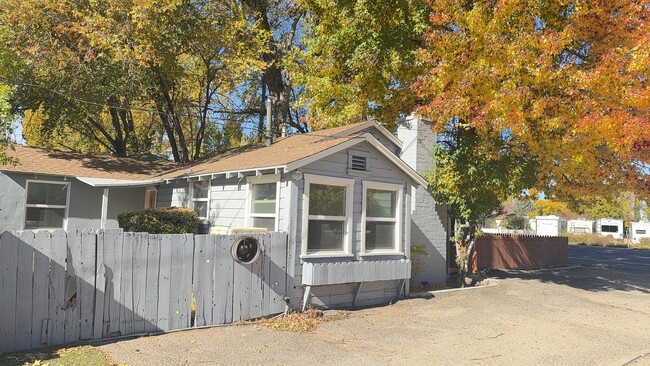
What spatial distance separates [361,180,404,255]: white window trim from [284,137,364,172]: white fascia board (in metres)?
A: 0.93

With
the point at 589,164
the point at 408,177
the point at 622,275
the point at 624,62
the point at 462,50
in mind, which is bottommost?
the point at 622,275

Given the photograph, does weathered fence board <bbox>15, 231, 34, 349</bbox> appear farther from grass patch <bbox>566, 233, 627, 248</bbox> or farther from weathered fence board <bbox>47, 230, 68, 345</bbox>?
grass patch <bbox>566, 233, 627, 248</bbox>

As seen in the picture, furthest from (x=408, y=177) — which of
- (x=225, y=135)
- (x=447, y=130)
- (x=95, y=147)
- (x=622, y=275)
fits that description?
(x=95, y=147)

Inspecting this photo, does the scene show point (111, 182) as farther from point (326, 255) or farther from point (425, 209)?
point (425, 209)

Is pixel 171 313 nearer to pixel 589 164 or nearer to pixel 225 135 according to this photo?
pixel 589 164

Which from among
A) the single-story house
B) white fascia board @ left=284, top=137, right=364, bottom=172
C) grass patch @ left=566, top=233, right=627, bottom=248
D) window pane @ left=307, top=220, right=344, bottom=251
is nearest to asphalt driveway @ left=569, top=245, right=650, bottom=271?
grass patch @ left=566, top=233, right=627, bottom=248

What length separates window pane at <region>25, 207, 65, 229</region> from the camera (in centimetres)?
1310

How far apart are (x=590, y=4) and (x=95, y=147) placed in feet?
86.1

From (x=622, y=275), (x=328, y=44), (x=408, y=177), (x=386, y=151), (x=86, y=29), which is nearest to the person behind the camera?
(x=386, y=151)

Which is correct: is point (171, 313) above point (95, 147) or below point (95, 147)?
below

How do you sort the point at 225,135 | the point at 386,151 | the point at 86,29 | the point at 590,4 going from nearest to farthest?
the point at 386,151, the point at 590,4, the point at 86,29, the point at 225,135

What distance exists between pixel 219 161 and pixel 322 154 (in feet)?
17.6

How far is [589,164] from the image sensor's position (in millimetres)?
13625

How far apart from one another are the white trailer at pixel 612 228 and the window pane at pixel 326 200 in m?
51.1
